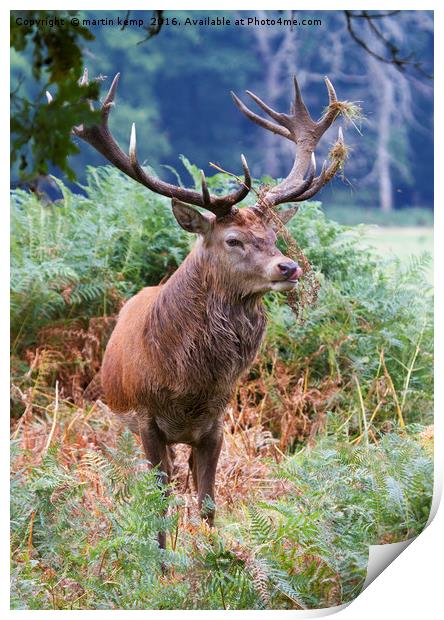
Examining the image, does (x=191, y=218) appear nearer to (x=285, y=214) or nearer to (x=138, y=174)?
(x=138, y=174)

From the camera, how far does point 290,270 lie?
3854mm

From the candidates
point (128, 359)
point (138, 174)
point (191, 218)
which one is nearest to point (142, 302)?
point (128, 359)

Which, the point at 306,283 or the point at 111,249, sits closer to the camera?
the point at 306,283

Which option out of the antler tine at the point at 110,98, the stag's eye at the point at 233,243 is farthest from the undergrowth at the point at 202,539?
the antler tine at the point at 110,98

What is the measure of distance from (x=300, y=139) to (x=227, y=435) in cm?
158

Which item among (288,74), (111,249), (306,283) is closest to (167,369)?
(306,283)

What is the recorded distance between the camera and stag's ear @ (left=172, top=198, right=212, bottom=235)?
404 cm

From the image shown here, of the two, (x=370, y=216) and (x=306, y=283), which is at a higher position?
(x=370, y=216)

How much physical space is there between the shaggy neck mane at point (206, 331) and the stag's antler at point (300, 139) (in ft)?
1.25

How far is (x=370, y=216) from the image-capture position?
514 cm

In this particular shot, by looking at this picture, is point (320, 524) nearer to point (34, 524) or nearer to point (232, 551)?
point (232, 551)

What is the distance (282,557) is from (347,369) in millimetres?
2133

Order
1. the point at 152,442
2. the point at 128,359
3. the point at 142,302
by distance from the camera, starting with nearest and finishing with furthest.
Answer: the point at 152,442, the point at 128,359, the point at 142,302
